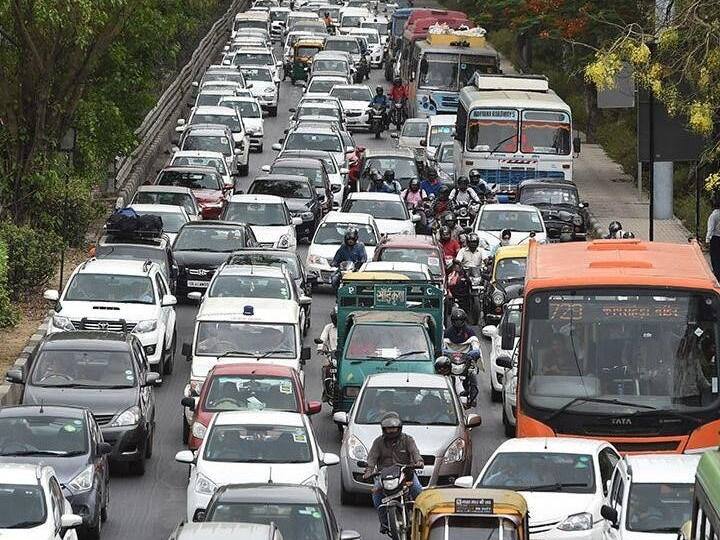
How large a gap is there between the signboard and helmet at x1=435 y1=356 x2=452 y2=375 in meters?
9.80

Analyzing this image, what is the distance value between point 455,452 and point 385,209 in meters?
19.1

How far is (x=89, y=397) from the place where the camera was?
76.9 feet

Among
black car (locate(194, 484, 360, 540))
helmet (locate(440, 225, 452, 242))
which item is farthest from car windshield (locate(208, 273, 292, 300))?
black car (locate(194, 484, 360, 540))

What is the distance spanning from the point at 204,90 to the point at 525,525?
4967 cm

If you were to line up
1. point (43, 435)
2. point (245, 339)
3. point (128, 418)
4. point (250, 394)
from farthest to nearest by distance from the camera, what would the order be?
point (245, 339), point (250, 394), point (128, 418), point (43, 435)

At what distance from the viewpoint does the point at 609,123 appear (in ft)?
213

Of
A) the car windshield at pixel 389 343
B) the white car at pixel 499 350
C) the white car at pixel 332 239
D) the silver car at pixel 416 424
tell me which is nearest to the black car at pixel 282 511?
the silver car at pixel 416 424

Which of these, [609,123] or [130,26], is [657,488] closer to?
[130,26]

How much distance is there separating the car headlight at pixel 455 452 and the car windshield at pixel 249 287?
860cm

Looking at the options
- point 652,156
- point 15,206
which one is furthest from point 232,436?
point 15,206

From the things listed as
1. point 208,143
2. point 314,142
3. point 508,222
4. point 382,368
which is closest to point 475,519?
point 382,368

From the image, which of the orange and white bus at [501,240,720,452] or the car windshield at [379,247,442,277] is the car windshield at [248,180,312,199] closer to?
the car windshield at [379,247,442,277]

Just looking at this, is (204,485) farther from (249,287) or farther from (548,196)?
(548,196)

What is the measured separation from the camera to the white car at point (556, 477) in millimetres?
18297
